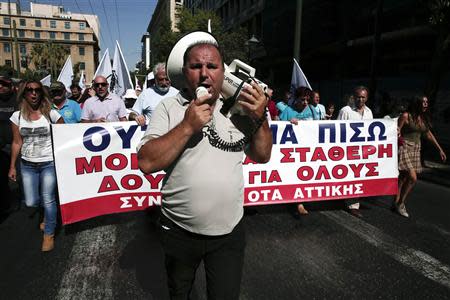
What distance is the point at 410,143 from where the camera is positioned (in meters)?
5.03

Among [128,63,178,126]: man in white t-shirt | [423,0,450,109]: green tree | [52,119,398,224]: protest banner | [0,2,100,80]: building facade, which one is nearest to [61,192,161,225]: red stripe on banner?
[52,119,398,224]: protest banner

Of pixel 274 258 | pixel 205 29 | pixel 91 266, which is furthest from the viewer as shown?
pixel 205 29

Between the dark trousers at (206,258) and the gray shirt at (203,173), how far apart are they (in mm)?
50

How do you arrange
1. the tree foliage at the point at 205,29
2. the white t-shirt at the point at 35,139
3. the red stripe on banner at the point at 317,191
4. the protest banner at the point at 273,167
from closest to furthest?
the white t-shirt at the point at 35,139 < the protest banner at the point at 273,167 < the red stripe on banner at the point at 317,191 < the tree foliage at the point at 205,29

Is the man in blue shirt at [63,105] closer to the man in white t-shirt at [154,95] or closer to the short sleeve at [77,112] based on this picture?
the short sleeve at [77,112]

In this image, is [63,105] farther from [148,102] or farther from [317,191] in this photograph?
[317,191]

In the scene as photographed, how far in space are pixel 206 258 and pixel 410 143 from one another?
4.33 meters

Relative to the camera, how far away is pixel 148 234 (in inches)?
166

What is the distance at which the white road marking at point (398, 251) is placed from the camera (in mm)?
3287

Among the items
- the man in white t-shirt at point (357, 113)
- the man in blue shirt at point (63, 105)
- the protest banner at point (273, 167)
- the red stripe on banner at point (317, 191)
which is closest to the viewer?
the protest banner at point (273, 167)

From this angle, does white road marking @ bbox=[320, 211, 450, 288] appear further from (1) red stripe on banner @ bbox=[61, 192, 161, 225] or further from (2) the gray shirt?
(2) the gray shirt

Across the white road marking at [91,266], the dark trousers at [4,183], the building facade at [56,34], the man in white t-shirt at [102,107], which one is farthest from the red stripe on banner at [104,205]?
the building facade at [56,34]

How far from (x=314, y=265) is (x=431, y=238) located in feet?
5.53

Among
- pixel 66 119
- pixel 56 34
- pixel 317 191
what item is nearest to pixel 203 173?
pixel 317 191
